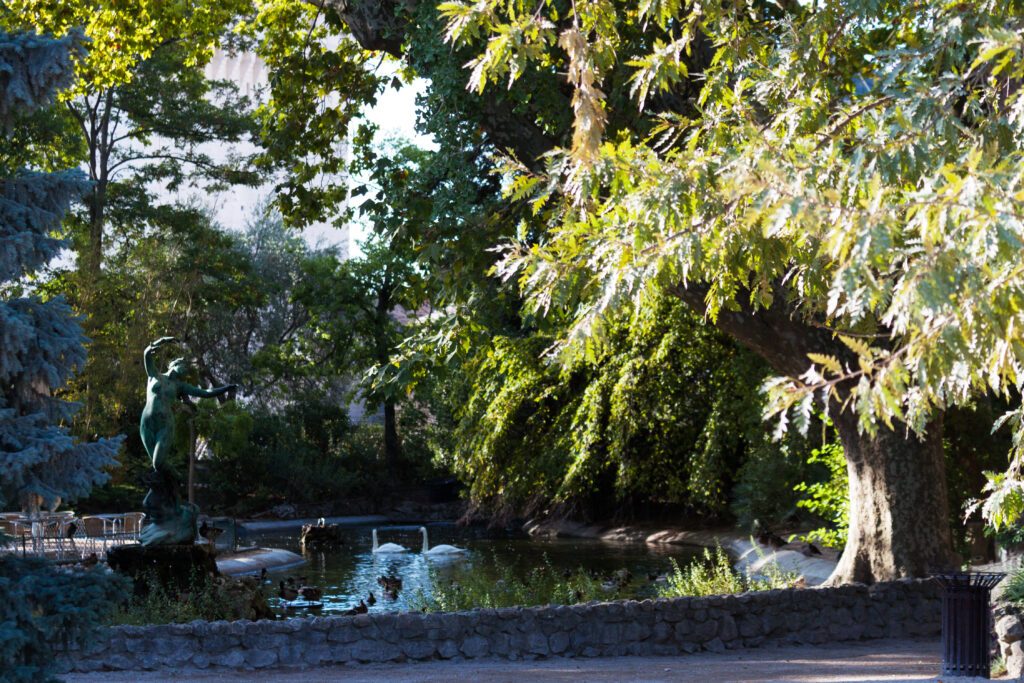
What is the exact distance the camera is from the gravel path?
8.80 meters

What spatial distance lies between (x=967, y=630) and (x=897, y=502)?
3019 mm

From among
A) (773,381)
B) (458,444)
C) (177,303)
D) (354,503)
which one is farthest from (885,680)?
(354,503)

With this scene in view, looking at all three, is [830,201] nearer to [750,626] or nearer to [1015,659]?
[1015,659]

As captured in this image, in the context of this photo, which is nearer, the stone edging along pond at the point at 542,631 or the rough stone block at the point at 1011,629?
the rough stone block at the point at 1011,629

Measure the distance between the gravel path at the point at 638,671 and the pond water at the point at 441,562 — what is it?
3669 millimetres

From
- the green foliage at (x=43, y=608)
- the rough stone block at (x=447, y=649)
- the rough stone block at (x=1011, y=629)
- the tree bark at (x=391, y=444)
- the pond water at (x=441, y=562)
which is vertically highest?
the tree bark at (x=391, y=444)

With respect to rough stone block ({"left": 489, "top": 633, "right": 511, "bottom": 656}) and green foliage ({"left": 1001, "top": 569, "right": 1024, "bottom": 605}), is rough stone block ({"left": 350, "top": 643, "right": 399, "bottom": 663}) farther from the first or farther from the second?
green foliage ({"left": 1001, "top": 569, "right": 1024, "bottom": 605})

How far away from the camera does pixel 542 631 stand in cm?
1006

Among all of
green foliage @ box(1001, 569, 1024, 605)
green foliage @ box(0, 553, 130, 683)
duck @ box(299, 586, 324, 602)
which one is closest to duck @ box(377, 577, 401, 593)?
duck @ box(299, 586, 324, 602)

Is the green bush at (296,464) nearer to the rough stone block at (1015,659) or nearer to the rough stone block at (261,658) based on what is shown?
the rough stone block at (261,658)

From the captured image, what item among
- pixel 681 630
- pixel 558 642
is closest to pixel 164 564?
pixel 558 642

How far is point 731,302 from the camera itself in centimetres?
666

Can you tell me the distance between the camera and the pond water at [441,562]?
1574 centimetres

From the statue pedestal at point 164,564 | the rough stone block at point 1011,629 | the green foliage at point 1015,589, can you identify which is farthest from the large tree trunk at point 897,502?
the statue pedestal at point 164,564
